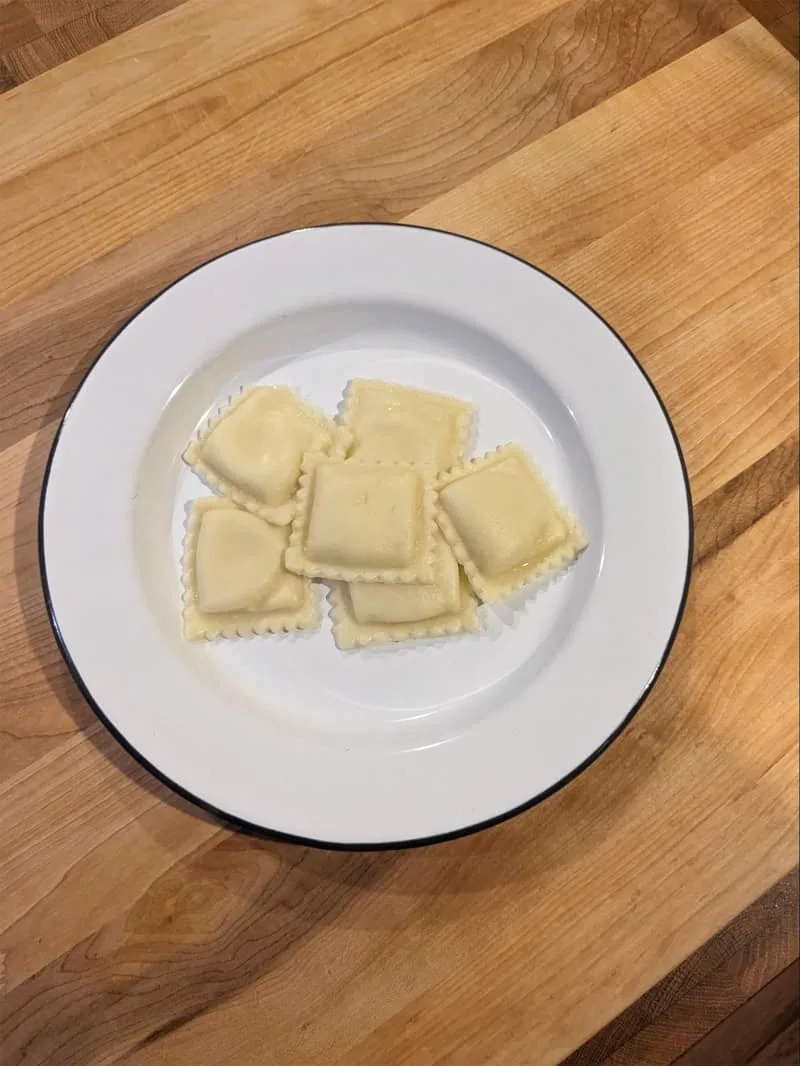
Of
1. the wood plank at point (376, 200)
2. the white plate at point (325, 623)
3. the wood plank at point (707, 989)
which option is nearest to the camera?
the white plate at point (325, 623)

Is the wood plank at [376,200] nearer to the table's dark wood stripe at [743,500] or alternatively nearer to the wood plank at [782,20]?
the wood plank at [782,20]

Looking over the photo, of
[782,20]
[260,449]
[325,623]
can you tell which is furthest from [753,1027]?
[782,20]

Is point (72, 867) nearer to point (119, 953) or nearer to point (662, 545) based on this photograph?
point (119, 953)

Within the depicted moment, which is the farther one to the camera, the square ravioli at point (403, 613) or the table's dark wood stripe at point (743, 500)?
the table's dark wood stripe at point (743, 500)

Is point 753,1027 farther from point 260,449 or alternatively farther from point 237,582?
point 260,449

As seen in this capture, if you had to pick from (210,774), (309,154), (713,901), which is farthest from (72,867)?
(309,154)

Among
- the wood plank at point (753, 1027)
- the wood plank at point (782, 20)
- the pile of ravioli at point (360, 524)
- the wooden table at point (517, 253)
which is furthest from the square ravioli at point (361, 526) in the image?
the wood plank at point (782, 20)

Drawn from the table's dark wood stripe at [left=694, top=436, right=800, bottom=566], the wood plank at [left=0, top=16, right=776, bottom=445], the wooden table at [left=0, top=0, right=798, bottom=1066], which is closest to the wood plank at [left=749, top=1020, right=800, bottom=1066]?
the wooden table at [left=0, top=0, right=798, bottom=1066]
